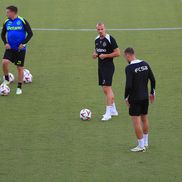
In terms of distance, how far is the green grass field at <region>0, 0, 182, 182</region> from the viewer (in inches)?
480

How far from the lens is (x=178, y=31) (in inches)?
866

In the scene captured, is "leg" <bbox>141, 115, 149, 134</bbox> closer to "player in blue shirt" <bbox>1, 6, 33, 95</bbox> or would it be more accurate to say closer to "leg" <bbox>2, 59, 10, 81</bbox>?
"player in blue shirt" <bbox>1, 6, 33, 95</bbox>

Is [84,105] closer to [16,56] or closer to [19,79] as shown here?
[19,79]

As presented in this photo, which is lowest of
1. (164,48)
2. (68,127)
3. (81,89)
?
(68,127)

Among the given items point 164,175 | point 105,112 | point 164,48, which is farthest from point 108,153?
point 164,48

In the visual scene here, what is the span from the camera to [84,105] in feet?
52.4

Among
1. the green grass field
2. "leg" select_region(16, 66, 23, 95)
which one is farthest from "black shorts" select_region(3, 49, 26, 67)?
the green grass field

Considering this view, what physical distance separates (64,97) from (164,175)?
541 centimetres

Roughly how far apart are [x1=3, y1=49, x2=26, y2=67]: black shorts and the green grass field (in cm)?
86

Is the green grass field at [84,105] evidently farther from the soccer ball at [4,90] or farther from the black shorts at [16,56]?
the black shorts at [16,56]

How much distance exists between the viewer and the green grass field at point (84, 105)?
40.0ft

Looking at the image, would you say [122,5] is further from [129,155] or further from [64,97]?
[129,155]

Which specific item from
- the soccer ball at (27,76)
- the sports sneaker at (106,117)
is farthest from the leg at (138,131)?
the soccer ball at (27,76)

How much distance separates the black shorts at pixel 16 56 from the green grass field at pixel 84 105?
0.86 meters
